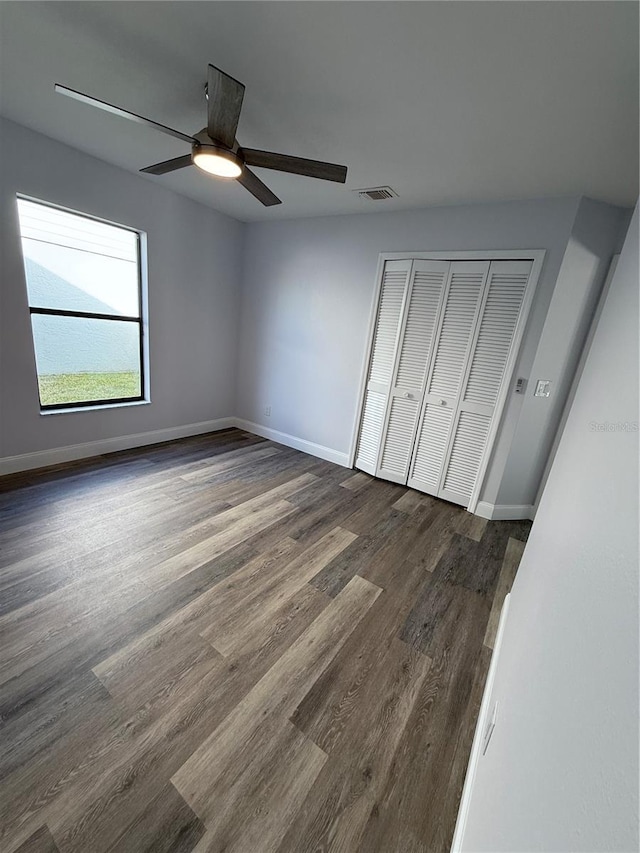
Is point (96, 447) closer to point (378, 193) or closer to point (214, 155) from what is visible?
point (214, 155)

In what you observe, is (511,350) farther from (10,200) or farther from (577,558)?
(10,200)

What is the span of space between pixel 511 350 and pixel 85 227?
3.84 metres

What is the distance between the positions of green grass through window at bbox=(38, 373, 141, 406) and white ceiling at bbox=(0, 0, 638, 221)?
1.89 meters

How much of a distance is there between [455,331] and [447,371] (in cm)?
35

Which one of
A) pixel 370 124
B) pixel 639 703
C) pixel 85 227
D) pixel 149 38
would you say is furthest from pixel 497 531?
pixel 85 227

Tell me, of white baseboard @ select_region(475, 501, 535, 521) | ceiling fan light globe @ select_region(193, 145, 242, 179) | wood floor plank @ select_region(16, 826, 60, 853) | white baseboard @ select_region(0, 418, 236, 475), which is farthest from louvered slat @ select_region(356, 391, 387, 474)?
wood floor plank @ select_region(16, 826, 60, 853)

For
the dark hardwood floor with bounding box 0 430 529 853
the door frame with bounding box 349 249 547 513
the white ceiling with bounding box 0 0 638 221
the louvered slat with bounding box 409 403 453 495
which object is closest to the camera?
the dark hardwood floor with bounding box 0 430 529 853

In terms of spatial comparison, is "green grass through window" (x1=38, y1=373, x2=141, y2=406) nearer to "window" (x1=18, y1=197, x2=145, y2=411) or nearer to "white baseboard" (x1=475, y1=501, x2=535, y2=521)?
"window" (x1=18, y1=197, x2=145, y2=411)

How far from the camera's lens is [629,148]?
178 cm

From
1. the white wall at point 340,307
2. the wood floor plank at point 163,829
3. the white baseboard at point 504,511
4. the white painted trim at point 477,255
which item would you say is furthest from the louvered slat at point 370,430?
the wood floor plank at point 163,829

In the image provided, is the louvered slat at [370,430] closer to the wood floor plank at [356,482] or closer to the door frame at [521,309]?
the wood floor plank at [356,482]

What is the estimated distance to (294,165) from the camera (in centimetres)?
167

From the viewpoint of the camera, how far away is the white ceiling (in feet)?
4.09

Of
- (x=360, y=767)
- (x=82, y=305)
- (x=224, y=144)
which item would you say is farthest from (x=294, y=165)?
(x=360, y=767)
